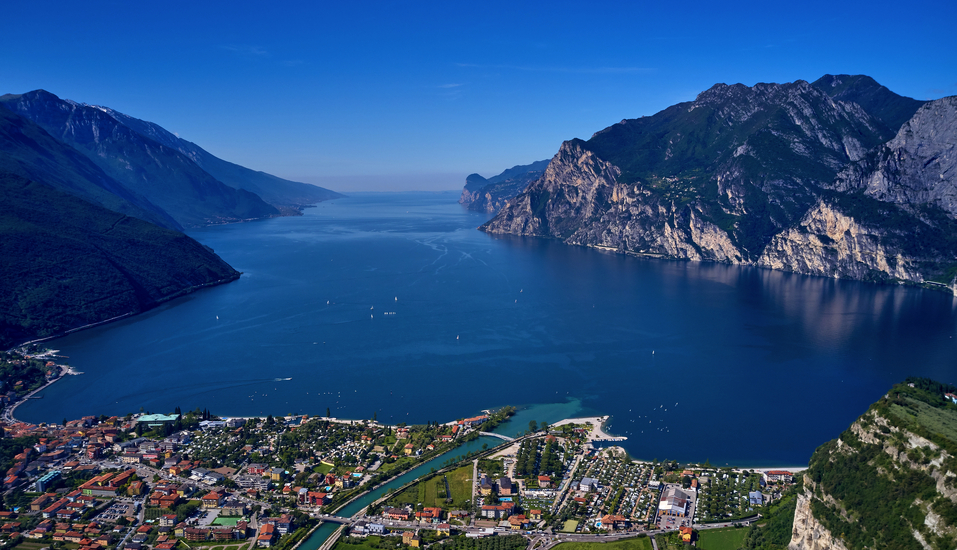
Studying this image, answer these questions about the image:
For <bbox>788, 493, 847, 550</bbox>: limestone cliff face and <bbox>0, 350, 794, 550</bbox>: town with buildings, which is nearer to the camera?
<bbox>788, 493, 847, 550</bbox>: limestone cliff face

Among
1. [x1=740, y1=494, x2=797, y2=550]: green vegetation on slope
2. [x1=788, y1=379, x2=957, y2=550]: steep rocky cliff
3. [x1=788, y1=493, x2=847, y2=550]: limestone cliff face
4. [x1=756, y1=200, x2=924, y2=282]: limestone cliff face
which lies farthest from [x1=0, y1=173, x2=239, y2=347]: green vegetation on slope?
[x1=756, y1=200, x2=924, y2=282]: limestone cliff face

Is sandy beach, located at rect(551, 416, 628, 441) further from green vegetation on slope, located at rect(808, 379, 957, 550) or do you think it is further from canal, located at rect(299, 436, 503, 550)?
green vegetation on slope, located at rect(808, 379, 957, 550)

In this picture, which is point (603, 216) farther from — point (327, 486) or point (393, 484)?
point (327, 486)

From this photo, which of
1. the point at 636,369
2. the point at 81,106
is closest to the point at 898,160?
the point at 636,369

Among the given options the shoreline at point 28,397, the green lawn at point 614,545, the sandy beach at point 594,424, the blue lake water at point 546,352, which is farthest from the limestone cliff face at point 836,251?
the shoreline at point 28,397

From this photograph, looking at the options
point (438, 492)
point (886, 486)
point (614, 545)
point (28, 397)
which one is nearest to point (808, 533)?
point (886, 486)

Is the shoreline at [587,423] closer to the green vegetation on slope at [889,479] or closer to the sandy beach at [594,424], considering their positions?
the sandy beach at [594,424]
